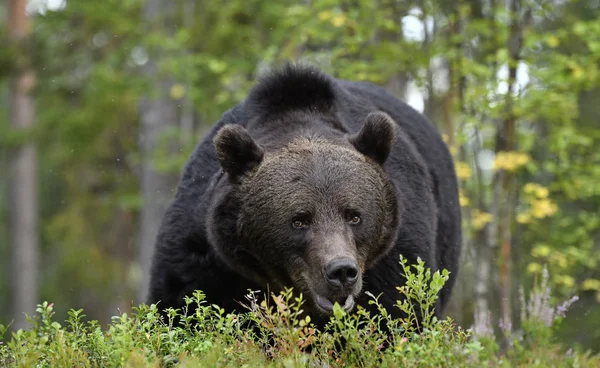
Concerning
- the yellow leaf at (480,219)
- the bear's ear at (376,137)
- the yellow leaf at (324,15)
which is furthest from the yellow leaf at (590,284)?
the bear's ear at (376,137)

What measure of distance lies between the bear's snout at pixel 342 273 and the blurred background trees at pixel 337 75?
863 millimetres

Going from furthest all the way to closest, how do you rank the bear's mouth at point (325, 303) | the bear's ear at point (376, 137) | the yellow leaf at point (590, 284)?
the yellow leaf at point (590, 284), the bear's ear at point (376, 137), the bear's mouth at point (325, 303)

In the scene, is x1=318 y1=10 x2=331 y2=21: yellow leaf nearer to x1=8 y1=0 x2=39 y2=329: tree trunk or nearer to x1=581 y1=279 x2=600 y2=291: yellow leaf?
x1=581 y1=279 x2=600 y2=291: yellow leaf

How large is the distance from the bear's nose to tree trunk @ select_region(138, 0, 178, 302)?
41.5ft

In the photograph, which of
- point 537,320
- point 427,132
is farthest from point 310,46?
point 537,320

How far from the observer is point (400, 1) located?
12836mm

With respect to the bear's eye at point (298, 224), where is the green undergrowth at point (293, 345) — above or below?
below

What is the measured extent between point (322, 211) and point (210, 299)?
1.14 m

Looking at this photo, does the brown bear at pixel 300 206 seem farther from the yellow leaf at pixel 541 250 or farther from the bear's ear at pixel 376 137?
the yellow leaf at pixel 541 250

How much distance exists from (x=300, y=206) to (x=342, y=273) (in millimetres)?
627

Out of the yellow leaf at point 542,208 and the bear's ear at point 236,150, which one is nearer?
the bear's ear at point 236,150

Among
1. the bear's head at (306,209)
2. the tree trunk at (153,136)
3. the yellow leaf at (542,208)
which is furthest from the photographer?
the tree trunk at (153,136)

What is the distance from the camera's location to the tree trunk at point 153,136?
17.8 m

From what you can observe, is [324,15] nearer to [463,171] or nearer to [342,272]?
[463,171]
